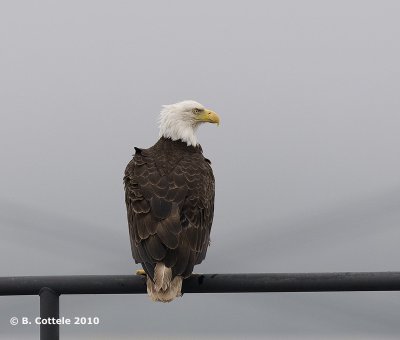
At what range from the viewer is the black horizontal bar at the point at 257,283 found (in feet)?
8.36

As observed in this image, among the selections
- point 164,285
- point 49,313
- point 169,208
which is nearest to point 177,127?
point 169,208

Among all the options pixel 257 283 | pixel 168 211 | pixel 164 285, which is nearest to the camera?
pixel 257 283

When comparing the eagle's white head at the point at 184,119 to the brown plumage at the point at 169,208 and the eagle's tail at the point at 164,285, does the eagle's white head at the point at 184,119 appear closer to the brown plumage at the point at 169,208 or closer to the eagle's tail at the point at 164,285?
the brown plumage at the point at 169,208

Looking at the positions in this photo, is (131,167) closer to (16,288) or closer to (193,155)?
(193,155)

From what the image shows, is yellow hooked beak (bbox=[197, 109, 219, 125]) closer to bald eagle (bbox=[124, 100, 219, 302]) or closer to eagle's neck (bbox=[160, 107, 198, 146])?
eagle's neck (bbox=[160, 107, 198, 146])

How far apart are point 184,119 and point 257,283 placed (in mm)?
3188

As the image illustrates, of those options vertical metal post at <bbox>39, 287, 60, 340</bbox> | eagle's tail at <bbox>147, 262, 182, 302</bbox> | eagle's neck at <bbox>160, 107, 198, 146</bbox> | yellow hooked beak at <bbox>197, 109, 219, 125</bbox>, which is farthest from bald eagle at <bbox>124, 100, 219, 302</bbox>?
vertical metal post at <bbox>39, 287, 60, 340</bbox>

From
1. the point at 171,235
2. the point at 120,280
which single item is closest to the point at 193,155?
the point at 171,235

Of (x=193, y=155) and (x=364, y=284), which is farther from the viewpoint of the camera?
(x=193, y=155)

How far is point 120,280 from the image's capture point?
2709mm

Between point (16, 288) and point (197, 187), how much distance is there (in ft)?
6.68

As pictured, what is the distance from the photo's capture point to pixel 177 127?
18.2 ft

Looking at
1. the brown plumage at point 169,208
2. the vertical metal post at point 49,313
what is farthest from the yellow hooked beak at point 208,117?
the vertical metal post at point 49,313

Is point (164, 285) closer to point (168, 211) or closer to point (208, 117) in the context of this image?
point (168, 211)
